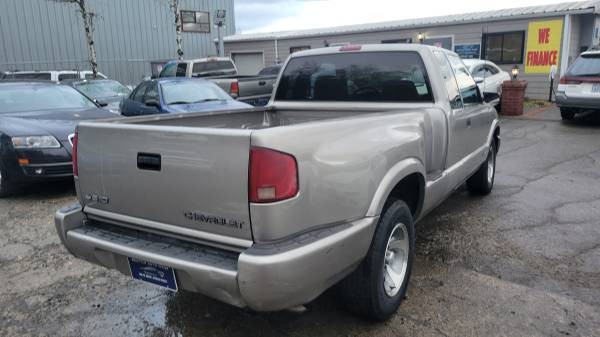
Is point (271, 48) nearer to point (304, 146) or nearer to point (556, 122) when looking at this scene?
point (556, 122)

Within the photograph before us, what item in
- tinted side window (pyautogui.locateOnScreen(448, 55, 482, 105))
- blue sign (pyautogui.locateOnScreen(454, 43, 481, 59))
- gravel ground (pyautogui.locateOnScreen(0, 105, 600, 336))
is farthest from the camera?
blue sign (pyautogui.locateOnScreen(454, 43, 481, 59))

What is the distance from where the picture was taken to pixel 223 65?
50.8 feet

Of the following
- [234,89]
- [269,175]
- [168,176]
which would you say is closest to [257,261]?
[269,175]

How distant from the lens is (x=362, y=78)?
167 inches

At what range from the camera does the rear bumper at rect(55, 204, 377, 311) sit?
2213 mm

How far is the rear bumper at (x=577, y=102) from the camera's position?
1036cm

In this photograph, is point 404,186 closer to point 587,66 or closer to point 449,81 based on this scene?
point 449,81

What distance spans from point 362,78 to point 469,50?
14.6 metres

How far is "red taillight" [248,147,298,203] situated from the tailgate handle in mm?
607

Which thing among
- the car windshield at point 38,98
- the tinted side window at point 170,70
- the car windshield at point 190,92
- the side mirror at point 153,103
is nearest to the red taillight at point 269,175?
the car windshield at point 38,98

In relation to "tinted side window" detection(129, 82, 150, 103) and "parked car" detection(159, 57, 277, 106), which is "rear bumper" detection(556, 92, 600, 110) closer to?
"parked car" detection(159, 57, 277, 106)

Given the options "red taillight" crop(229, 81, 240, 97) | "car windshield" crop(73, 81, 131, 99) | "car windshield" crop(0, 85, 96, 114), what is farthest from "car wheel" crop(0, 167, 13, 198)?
"red taillight" crop(229, 81, 240, 97)

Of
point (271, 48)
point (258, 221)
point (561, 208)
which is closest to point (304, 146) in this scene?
point (258, 221)

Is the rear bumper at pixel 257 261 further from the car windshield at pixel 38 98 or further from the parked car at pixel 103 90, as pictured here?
the parked car at pixel 103 90
